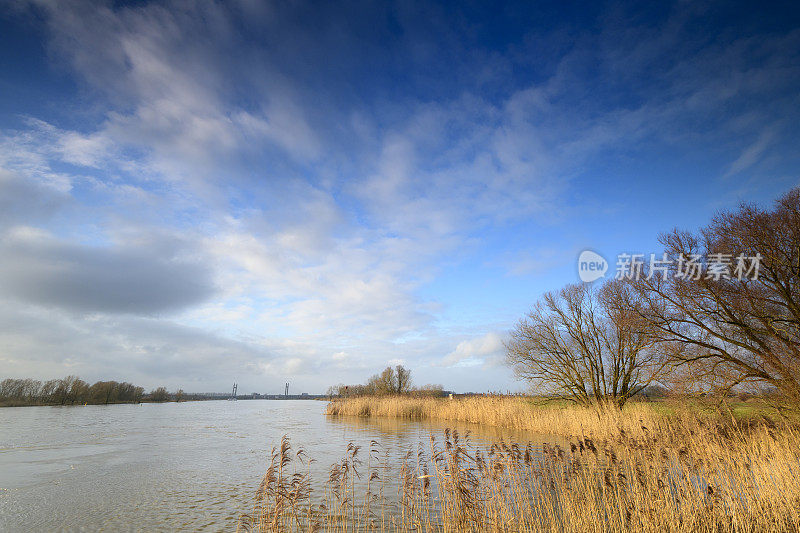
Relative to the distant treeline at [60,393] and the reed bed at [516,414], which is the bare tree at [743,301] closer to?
the reed bed at [516,414]

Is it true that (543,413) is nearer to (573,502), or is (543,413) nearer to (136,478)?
(573,502)

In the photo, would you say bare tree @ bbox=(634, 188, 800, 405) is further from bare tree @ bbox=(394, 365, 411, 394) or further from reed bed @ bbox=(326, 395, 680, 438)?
bare tree @ bbox=(394, 365, 411, 394)

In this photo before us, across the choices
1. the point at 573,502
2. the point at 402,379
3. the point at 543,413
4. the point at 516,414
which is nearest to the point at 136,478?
the point at 573,502

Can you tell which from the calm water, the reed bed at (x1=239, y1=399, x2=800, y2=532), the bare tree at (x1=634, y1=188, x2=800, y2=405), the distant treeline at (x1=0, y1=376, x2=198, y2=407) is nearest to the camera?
the reed bed at (x1=239, y1=399, x2=800, y2=532)

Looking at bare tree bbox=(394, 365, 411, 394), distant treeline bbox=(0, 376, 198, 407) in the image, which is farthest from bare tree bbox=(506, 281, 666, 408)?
distant treeline bbox=(0, 376, 198, 407)

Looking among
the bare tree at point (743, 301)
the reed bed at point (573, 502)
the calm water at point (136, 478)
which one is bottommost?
the calm water at point (136, 478)

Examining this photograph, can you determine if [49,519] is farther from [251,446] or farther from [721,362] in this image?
[721,362]

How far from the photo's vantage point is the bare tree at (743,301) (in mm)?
11539

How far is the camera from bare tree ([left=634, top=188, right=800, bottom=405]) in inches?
454

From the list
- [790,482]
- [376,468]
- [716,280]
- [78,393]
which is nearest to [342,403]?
[376,468]

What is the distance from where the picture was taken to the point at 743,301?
12.5 m

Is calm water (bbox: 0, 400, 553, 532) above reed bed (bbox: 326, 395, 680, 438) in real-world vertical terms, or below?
below

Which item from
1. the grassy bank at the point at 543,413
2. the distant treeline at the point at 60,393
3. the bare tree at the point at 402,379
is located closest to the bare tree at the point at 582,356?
the grassy bank at the point at 543,413

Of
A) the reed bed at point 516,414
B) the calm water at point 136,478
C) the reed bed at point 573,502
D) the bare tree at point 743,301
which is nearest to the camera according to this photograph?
the reed bed at point 573,502
